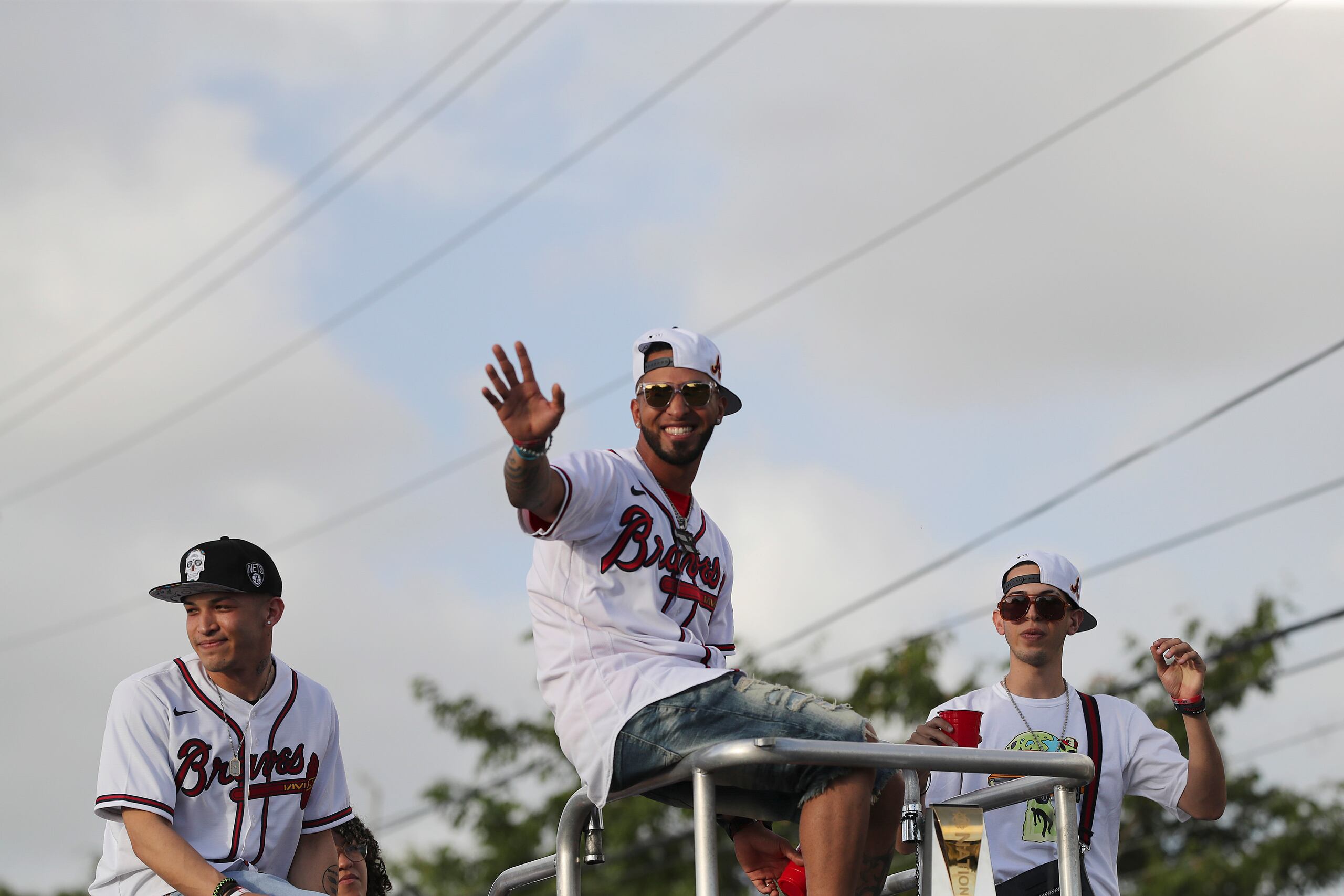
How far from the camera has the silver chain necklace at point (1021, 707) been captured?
5.66 metres

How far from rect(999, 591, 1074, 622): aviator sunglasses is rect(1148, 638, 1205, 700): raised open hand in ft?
1.69

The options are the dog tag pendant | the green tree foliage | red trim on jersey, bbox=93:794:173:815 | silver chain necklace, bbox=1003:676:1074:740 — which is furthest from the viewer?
the green tree foliage

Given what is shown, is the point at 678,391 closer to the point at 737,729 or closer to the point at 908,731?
the point at 737,729

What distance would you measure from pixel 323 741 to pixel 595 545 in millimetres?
1761

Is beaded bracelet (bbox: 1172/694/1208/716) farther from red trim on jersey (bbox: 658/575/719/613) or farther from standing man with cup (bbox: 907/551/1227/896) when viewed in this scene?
red trim on jersey (bbox: 658/575/719/613)

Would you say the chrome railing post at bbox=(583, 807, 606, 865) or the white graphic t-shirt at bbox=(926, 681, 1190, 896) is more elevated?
the white graphic t-shirt at bbox=(926, 681, 1190, 896)

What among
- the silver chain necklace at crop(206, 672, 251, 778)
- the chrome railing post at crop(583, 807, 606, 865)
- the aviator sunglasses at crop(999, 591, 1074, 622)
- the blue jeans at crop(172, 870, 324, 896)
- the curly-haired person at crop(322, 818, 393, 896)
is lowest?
the chrome railing post at crop(583, 807, 606, 865)

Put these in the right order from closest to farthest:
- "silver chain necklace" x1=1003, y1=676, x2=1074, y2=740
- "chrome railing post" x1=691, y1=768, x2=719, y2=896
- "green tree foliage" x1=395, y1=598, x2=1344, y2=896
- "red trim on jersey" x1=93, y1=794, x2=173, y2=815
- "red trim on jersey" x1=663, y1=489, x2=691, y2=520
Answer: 1. "chrome railing post" x1=691, y1=768, x2=719, y2=896
2. "red trim on jersey" x1=663, y1=489, x2=691, y2=520
3. "red trim on jersey" x1=93, y1=794, x2=173, y2=815
4. "silver chain necklace" x1=1003, y1=676, x2=1074, y2=740
5. "green tree foliage" x1=395, y1=598, x2=1344, y2=896

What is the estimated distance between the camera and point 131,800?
4.80 metres

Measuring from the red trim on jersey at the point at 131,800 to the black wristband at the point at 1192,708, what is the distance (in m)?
3.33

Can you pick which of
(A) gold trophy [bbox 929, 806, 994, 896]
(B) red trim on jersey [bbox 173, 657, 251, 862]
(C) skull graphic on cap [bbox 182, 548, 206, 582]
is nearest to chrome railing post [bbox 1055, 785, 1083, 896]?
(A) gold trophy [bbox 929, 806, 994, 896]

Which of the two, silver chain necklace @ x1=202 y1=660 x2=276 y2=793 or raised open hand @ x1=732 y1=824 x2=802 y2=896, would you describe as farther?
silver chain necklace @ x1=202 y1=660 x2=276 y2=793

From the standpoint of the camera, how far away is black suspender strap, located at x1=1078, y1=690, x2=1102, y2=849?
213 inches

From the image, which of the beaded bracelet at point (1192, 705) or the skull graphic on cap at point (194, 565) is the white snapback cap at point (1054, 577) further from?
the skull graphic on cap at point (194, 565)
